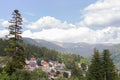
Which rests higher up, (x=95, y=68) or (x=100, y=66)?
(x=100, y=66)

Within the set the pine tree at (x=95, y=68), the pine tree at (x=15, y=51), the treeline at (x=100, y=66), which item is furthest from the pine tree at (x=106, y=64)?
the pine tree at (x=15, y=51)

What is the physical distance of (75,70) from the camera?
137 metres

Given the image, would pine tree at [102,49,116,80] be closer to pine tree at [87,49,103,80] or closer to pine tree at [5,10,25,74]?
pine tree at [87,49,103,80]

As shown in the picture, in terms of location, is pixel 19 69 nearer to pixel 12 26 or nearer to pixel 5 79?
pixel 5 79

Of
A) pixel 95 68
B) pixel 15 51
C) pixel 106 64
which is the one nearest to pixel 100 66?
pixel 95 68

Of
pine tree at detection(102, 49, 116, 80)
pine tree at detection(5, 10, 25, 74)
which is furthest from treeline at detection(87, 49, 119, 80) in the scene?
pine tree at detection(5, 10, 25, 74)

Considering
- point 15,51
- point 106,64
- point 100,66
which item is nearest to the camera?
point 15,51

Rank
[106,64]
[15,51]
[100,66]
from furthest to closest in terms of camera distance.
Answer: [106,64], [100,66], [15,51]

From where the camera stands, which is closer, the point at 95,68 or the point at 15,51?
→ the point at 15,51

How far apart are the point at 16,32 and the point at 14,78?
20.1ft

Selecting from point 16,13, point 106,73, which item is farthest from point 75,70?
point 16,13

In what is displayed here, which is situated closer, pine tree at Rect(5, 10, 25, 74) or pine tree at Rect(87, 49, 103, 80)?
pine tree at Rect(5, 10, 25, 74)

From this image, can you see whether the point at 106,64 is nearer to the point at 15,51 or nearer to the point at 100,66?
the point at 100,66

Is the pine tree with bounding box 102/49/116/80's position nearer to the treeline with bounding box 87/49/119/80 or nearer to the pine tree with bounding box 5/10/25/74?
the treeline with bounding box 87/49/119/80
